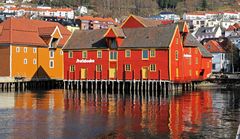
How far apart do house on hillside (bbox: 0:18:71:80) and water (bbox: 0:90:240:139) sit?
23809 millimetres

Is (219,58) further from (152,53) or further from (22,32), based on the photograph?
(22,32)

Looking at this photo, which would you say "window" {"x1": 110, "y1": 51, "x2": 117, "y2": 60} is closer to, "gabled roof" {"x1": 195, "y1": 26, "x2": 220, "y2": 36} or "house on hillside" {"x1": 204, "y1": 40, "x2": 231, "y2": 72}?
"house on hillside" {"x1": 204, "y1": 40, "x2": 231, "y2": 72}

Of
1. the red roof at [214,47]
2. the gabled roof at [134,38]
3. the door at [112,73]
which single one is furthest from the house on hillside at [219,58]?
the door at [112,73]

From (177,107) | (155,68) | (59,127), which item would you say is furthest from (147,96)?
(59,127)

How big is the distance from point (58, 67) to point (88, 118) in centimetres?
5049

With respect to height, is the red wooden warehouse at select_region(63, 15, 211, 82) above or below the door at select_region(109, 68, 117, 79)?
above

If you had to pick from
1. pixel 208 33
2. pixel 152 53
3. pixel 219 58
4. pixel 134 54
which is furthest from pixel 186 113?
pixel 208 33

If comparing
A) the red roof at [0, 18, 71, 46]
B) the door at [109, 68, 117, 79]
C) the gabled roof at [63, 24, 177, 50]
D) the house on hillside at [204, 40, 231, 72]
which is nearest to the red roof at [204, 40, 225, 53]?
the house on hillside at [204, 40, 231, 72]

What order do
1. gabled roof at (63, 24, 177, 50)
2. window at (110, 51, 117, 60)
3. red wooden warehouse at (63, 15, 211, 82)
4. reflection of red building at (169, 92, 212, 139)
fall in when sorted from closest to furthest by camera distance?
reflection of red building at (169, 92, 212, 139) → red wooden warehouse at (63, 15, 211, 82) → gabled roof at (63, 24, 177, 50) → window at (110, 51, 117, 60)

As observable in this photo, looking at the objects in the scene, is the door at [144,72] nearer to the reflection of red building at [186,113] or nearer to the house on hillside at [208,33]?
the reflection of red building at [186,113]

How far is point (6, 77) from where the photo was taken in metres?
77.9

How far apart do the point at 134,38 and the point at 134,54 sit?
294 cm

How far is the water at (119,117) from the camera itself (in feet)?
110

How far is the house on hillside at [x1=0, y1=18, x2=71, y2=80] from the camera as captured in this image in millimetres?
81062
